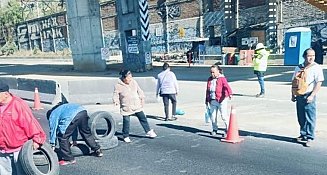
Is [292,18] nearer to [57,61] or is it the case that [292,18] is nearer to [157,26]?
[157,26]

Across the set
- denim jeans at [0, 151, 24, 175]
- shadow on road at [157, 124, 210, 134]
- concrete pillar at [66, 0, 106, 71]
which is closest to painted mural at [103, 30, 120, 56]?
concrete pillar at [66, 0, 106, 71]

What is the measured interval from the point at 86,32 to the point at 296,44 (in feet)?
49.7

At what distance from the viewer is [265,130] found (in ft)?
29.4

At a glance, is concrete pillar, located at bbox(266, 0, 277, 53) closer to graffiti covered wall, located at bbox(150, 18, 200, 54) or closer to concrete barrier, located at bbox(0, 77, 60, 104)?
graffiti covered wall, located at bbox(150, 18, 200, 54)

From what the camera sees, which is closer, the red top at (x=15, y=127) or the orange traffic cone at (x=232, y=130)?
the red top at (x=15, y=127)

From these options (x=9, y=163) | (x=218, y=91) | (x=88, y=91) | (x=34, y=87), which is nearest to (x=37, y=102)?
(x=34, y=87)

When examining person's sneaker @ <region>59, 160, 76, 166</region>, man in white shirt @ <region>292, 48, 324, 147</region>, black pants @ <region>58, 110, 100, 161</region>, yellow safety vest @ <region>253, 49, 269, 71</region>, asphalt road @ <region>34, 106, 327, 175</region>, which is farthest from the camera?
yellow safety vest @ <region>253, 49, 269, 71</region>

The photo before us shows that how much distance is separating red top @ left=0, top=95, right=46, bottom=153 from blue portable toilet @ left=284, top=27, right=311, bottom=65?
68.5 ft

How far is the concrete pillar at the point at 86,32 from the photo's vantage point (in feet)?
97.8

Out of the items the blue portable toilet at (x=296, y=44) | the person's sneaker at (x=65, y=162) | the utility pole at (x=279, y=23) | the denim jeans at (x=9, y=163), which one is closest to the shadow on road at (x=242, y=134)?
the person's sneaker at (x=65, y=162)

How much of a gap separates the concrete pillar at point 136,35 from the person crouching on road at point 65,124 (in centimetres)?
1974

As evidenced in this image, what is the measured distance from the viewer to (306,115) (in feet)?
24.3

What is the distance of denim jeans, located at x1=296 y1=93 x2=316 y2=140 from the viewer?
733 centimetres

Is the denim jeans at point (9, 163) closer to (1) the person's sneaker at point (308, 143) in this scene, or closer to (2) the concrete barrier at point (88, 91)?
(1) the person's sneaker at point (308, 143)
